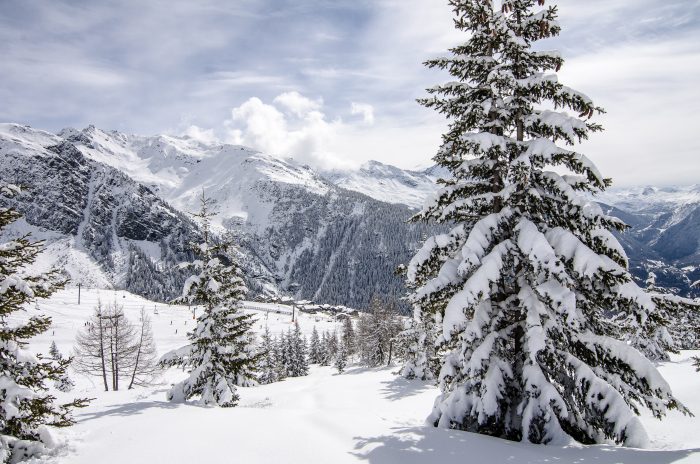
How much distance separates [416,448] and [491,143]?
6.71 metres

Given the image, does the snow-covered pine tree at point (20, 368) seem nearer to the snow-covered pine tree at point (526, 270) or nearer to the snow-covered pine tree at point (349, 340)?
the snow-covered pine tree at point (526, 270)

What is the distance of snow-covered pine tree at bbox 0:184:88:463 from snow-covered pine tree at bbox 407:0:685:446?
337 inches

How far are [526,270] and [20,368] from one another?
11.5 m

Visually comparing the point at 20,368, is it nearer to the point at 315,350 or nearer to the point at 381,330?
the point at 381,330

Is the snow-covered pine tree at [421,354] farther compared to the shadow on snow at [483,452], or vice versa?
the snow-covered pine tree at [421,354]

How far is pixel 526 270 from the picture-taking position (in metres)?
9.41

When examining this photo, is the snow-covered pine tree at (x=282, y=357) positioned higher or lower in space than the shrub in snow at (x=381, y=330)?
lower

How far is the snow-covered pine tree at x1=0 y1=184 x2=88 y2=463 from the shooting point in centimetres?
862

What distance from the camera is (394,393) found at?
2827 cm

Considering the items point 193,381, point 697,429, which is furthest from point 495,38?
point 193,381

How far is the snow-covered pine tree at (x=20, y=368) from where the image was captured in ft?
28.3

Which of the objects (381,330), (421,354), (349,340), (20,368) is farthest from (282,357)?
(20,368)

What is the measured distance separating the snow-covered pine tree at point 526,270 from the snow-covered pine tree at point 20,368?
337 inches

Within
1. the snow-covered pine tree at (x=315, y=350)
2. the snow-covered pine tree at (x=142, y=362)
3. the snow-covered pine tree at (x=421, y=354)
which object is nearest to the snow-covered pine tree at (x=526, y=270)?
the snow-covered pine tree at (x=421, y=354)
